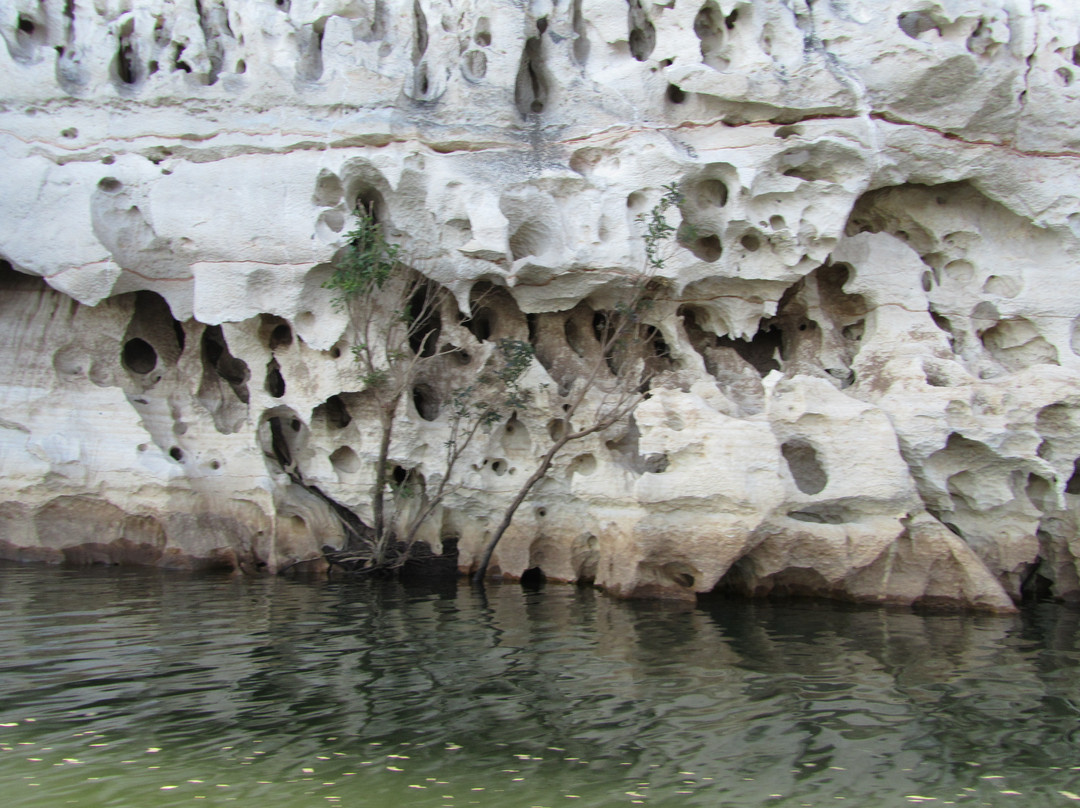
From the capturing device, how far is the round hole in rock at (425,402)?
1167 cm

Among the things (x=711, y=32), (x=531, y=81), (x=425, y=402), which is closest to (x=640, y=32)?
(x=711, y=32)

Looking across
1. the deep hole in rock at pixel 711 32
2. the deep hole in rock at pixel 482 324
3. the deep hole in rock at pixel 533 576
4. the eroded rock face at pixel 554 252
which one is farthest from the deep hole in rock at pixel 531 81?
the deep hole in rock at pixel 533 576

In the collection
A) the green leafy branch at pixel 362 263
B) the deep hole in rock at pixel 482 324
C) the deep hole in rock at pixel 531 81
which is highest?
the deep hole in rock at pixel 531 81

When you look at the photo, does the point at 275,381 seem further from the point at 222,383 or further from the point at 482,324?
the point at 482,324

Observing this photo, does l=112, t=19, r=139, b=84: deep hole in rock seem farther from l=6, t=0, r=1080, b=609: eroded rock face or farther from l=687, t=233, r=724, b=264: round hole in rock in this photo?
l=687, t=233, r=724, b=264: round hole in rock

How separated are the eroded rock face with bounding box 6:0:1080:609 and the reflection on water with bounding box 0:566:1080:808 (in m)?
1.86

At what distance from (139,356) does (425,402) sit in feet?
13.8

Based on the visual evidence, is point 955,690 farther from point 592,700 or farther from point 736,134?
point 736,134

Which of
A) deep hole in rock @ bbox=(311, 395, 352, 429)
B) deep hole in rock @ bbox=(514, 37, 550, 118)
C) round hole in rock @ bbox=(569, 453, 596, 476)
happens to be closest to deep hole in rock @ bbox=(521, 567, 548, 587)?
round hole in rock @ bbox=(569, 453, 596, 476)

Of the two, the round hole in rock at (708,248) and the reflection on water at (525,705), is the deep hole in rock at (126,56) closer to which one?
the reflection on water at (525,705)

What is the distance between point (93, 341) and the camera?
1176cm

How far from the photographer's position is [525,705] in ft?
19.0

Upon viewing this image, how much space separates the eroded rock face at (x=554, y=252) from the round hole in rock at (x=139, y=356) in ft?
2.21

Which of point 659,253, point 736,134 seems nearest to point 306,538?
point 659,253
